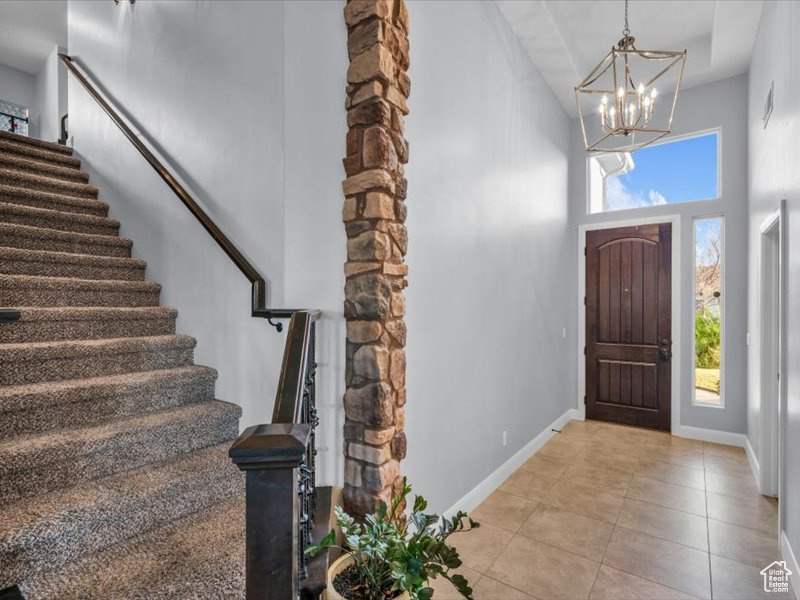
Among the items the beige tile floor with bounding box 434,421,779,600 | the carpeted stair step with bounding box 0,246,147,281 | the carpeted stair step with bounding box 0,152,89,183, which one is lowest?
the beige tile floor with bounding box 434,421,779,600

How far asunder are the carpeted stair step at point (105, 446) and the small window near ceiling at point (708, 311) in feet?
15.2

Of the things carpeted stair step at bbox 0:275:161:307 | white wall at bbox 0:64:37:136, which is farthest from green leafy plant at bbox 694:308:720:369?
white wall at bbox 0:64:37:136

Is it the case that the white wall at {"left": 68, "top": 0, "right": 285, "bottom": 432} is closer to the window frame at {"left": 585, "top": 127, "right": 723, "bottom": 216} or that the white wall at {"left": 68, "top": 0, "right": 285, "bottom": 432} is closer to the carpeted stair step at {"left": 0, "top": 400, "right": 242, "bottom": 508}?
the carpeted stair step at {"left": 0, "top": 400, "right": 242, "bottom": 508}

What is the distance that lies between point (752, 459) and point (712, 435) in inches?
26.1

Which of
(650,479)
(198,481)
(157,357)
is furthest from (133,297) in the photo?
(650,479)

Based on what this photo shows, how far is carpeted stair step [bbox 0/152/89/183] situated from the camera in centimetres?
330

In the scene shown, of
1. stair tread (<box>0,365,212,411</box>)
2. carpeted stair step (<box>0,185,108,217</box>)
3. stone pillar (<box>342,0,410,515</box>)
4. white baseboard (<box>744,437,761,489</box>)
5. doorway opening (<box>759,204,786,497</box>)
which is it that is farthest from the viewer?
white baseboard (<box>744,437,761,489</box>)

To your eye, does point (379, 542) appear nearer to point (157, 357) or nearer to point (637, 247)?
point (157, 357)

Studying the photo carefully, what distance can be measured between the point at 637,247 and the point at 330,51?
409cm

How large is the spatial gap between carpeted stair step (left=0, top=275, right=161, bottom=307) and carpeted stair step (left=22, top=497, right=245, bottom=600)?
5.40 ft

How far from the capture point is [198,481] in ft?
6.20

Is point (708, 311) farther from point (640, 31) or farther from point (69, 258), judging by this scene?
point (69, 258)

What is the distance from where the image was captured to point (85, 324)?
2457 mm

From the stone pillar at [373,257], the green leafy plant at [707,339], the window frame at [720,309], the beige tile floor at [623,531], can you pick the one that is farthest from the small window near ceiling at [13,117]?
the green leafy plant at [707,339]
